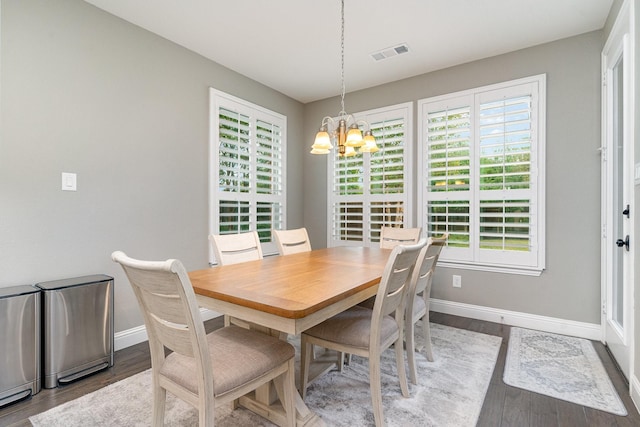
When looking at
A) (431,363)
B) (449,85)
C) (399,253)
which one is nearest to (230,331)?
(399,253)

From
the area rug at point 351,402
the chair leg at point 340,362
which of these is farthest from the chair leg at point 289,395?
the chair leg at point 340,362

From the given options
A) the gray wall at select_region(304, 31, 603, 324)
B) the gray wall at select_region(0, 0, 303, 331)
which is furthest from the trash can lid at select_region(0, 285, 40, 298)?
the gray wall at select_region(304, 31, 603, 324)

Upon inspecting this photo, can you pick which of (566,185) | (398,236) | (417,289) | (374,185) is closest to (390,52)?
(374,185)

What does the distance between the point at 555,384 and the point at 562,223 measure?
1.49 m

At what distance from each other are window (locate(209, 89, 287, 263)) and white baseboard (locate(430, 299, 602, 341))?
2141 mm

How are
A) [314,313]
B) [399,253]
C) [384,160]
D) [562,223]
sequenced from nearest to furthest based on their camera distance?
[314,313]
[399,253]
[562,223]
[384,160]

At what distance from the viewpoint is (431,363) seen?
2.30 metres

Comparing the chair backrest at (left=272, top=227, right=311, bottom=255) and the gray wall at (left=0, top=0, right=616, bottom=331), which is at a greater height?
the gray wall at (left=0, top=0, right=616, bottom=331)

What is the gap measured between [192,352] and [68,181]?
1884 mm

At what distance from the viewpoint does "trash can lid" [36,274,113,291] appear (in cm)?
201

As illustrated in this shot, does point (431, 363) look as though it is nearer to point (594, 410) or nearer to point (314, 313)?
point (594, 410)

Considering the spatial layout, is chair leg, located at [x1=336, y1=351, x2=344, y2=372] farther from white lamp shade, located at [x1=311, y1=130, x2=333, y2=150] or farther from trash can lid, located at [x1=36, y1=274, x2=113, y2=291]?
trash can lid, located at [x1=36, y1=274, x2=113, y2=291]

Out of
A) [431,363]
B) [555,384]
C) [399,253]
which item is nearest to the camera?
[399,253]

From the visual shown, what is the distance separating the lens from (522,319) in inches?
120
